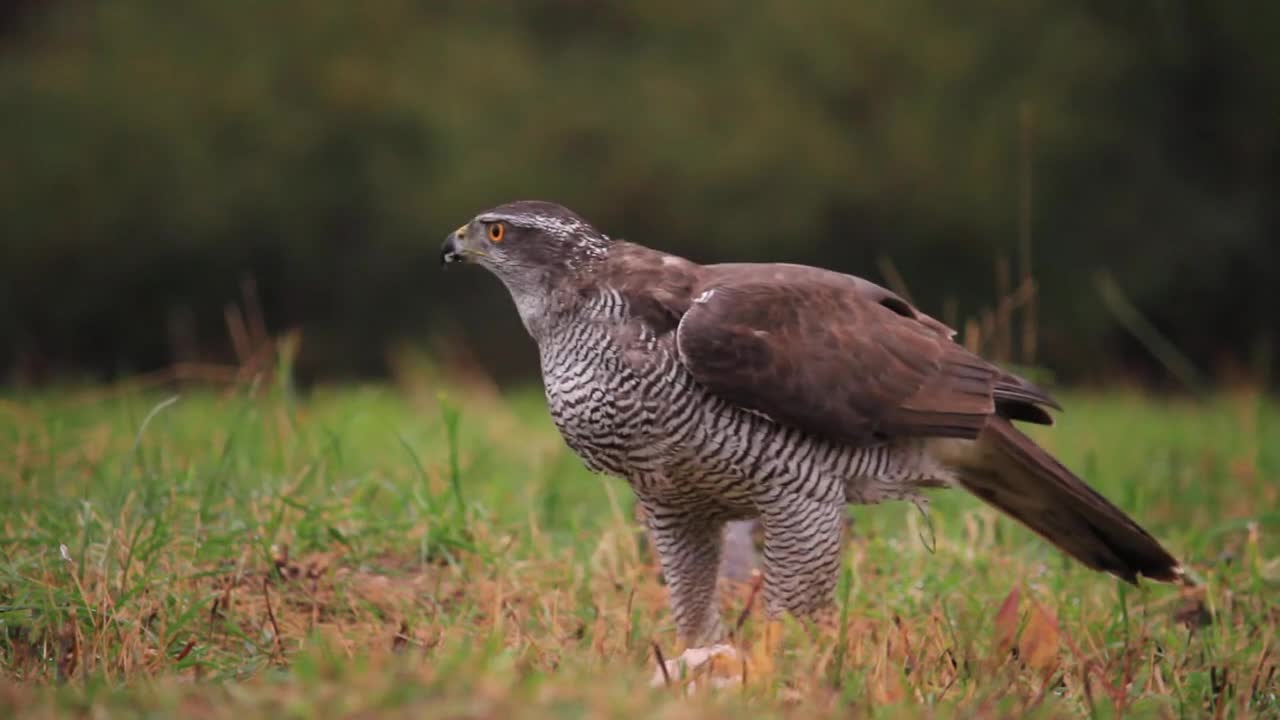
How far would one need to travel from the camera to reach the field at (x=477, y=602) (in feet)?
7.95

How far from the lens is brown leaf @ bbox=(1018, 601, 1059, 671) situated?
323 centimetres

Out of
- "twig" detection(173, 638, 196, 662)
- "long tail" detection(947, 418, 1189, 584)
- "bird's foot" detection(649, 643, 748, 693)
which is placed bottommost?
"twig" detection(173, 638, 196, 662)

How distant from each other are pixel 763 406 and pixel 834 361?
289mm

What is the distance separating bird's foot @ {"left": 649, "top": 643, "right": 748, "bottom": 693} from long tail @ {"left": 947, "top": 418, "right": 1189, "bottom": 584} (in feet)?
3.93

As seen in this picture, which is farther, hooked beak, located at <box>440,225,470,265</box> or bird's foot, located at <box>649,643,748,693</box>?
hooked beak, located at <box>440,225,470,265</box>

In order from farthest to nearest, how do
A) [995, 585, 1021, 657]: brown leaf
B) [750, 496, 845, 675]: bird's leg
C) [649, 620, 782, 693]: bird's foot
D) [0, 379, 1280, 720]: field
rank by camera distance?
[750, 496, 845, 675]: bird's leg → [995, 585, 1021, 657]: brown leaf → [649, 620, 782, 693]: bird's foot → [0, 379, 1280, 720]: field

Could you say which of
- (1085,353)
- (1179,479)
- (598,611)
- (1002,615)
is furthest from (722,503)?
(1085,353)

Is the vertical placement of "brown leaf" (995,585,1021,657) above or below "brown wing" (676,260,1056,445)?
below

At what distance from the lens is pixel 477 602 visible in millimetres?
3754

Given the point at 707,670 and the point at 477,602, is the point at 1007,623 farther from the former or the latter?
the point at 477,602

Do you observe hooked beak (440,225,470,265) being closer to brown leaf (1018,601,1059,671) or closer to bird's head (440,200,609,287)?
bird's head (440,200,609,287)

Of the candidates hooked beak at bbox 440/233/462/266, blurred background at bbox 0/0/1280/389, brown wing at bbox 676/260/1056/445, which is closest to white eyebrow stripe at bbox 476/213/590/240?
hooked beak at bbox 440/233/462/266

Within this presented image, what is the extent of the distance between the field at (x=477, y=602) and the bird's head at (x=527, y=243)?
575 millimetres

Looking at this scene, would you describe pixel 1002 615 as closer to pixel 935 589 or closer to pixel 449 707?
pixel 935 589
